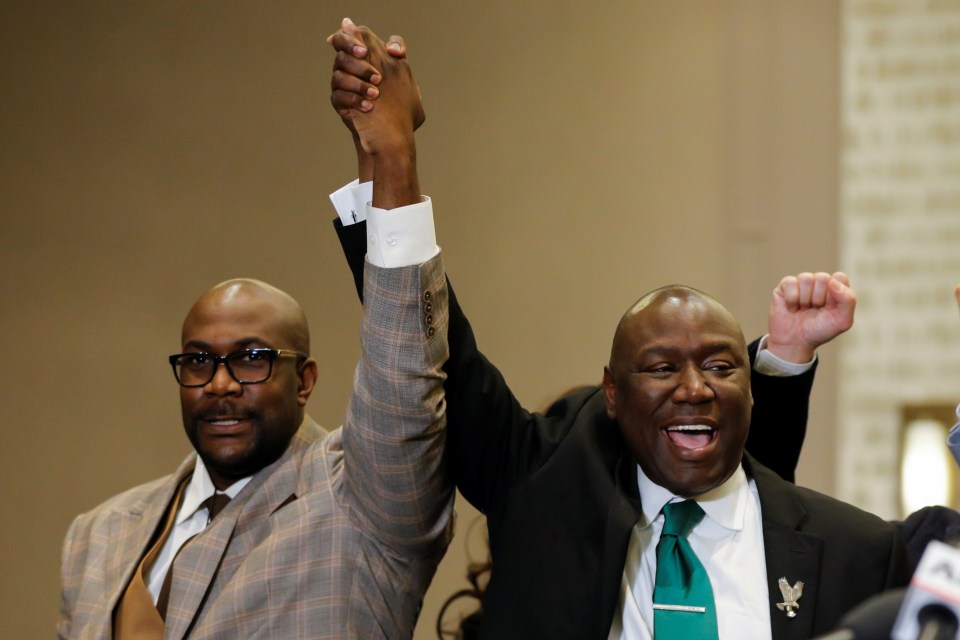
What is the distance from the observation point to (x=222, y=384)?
2359 mm

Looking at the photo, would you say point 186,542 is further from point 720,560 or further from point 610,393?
point 720,560

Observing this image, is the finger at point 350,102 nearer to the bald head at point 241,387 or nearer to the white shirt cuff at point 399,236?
the white shirt cuff at point 399,236

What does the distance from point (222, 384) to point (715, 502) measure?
94cm

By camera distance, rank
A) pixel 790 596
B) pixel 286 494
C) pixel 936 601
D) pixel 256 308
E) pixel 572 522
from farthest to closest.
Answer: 1. pixel 256 308
2. pixel 286 494
3. pixel 572 522
4. pixel 790 596
5. pixel 936 601

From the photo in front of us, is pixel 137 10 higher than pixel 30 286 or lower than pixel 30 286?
higher

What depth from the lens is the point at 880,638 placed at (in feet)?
3.56

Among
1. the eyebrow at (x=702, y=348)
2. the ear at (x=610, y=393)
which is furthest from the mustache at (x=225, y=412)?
the eyebrow at (x=702, y=348)

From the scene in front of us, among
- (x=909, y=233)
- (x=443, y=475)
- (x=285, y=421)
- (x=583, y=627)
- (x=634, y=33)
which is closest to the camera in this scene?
(x=583, y=627)

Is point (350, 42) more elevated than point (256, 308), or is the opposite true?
point (350, 42)

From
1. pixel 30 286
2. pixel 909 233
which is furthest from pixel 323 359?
pixel 909 233

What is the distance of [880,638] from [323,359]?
293 centimetres

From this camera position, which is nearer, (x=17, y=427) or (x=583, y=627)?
(x=583, y=627)

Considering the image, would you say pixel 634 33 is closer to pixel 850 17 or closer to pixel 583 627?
pixel 850 17

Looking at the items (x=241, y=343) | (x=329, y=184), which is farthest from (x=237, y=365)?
(x=329, y=184)
